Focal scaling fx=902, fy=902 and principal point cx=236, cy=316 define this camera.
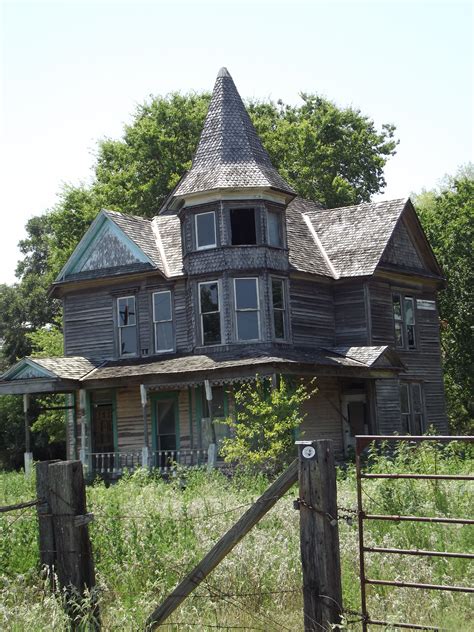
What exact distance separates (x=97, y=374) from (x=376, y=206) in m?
12.3

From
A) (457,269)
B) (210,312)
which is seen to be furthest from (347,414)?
(457,269)

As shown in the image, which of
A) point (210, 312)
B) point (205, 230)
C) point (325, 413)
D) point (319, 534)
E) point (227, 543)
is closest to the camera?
point (319, 534)

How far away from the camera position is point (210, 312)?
2861 centimetres

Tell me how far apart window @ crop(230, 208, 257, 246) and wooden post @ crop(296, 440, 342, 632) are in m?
21.1

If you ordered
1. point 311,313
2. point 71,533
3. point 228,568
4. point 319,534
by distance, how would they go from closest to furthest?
point 319,534 → point 71,533 → point 228,568 → point 311,313

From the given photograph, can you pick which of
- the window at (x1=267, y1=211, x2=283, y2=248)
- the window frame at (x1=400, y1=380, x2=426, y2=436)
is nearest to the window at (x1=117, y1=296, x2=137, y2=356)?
the window at (x1=267, y1=211, x2=283, y2=248)

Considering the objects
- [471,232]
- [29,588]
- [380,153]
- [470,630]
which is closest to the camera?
[470,630]

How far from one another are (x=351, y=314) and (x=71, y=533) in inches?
918

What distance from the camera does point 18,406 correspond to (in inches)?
1743

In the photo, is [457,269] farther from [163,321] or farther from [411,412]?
[163,321]

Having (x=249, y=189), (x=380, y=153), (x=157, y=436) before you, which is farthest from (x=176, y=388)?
(x=380, y=153)

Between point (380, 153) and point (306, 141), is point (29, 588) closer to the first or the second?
point (306, 141)

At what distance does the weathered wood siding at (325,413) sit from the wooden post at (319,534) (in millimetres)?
20802

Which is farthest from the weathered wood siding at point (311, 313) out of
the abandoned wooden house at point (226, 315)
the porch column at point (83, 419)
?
the porch column at point (83, 419)
